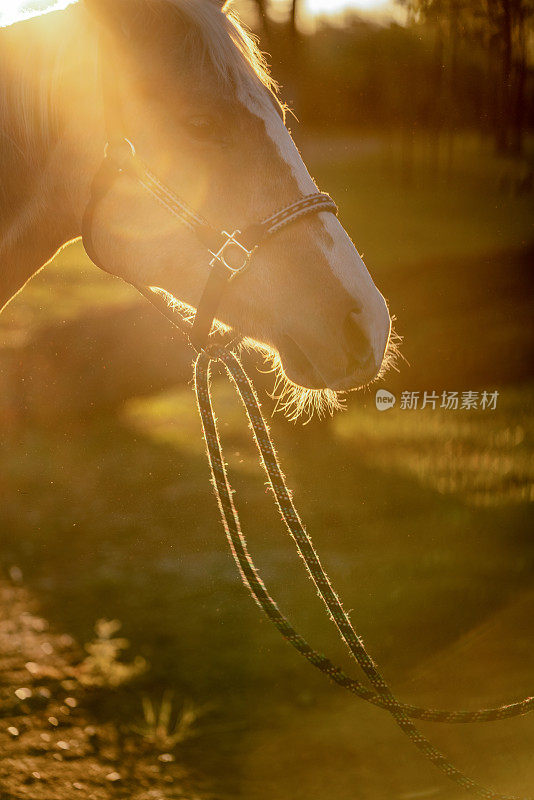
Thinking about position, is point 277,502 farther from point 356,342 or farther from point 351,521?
point 351,521

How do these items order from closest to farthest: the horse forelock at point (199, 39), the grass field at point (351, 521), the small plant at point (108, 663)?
the horse forelock at point (199, 39), the grass field at point (351, 521), the small plant at point (108, 663)

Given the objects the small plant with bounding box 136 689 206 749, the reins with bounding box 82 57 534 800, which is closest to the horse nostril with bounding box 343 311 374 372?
the reins with bounding box 82 57 534 800

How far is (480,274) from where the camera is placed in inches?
103

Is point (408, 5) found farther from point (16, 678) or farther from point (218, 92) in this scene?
point (16, 678)

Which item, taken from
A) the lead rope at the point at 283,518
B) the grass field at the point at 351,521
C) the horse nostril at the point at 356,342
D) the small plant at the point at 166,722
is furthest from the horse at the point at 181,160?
the small plant at the point at 166,722

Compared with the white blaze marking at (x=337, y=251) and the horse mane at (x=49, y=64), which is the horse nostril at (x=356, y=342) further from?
the horse mane at (x=49, y=64)

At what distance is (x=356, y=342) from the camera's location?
1.15m

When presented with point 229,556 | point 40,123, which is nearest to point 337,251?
point 40,123

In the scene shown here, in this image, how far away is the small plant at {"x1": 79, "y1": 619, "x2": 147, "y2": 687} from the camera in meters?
2.63

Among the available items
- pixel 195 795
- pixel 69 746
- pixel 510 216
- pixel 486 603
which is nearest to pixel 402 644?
pixel 486 603

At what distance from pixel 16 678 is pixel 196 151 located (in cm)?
246

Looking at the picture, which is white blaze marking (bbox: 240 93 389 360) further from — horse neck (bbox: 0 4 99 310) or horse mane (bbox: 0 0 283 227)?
horse neck (bbox: 0 4 99 310)

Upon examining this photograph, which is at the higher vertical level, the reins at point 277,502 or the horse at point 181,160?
the horse at point 181,160

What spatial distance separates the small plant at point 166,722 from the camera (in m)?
2.49
